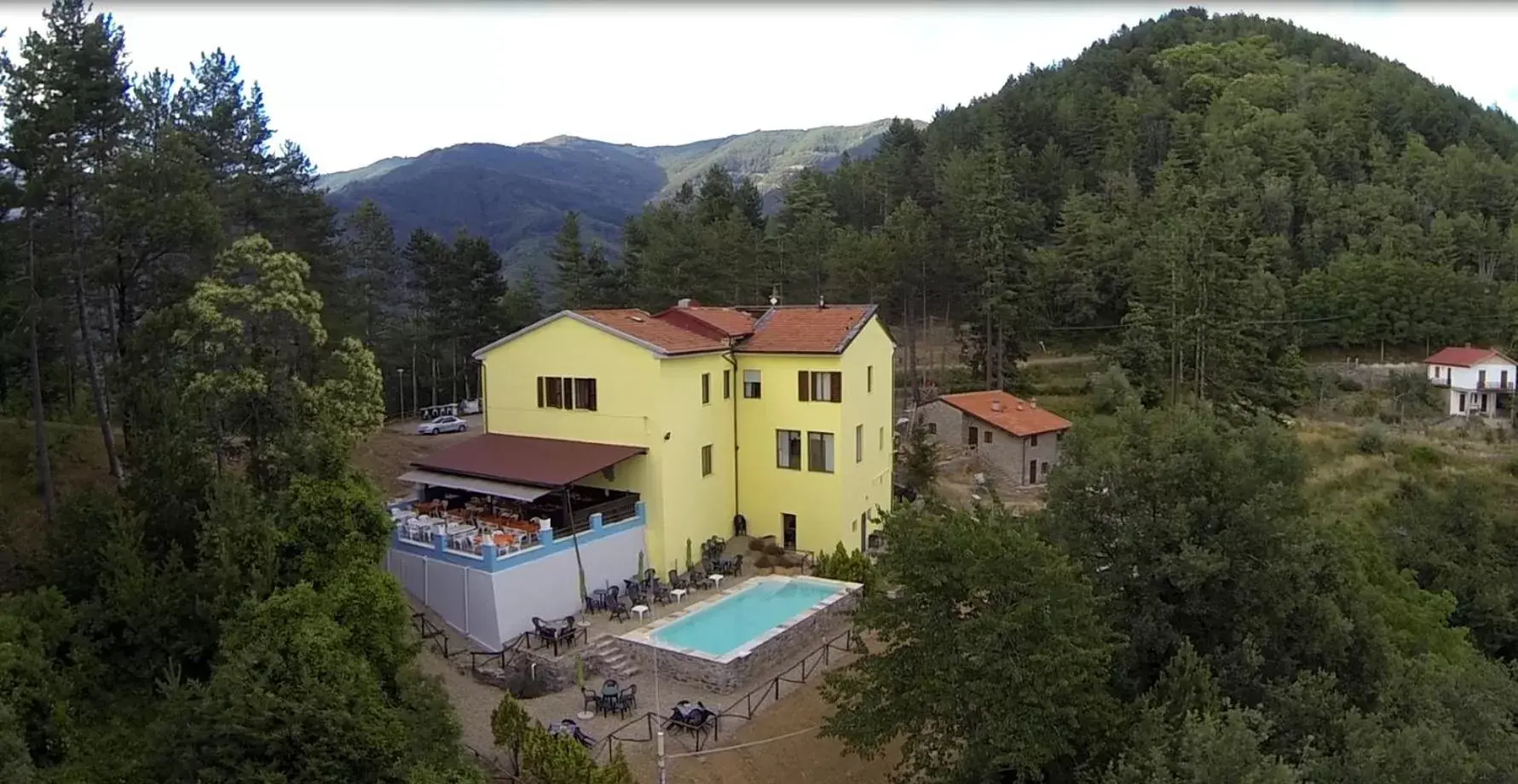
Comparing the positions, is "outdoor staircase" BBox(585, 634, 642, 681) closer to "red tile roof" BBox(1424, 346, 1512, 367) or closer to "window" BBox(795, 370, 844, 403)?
"window" BBox(795, 370, 844, 403)

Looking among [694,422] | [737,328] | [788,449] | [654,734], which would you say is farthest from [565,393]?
[654,734]

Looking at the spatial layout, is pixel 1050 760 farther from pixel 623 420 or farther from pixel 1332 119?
pixel 1332 119

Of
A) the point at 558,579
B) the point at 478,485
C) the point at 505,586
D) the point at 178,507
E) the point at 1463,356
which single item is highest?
the point at 178,507

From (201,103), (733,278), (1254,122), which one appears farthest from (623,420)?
(1254,122)

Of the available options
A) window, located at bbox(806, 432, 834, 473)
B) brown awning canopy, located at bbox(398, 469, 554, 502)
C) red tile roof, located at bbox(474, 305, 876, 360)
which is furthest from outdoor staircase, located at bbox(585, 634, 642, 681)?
window, located at bbox(806, 432, 834, 473)

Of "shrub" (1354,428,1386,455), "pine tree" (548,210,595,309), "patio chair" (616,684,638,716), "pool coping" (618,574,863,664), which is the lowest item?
"shrub" (1354,428,1386,455)

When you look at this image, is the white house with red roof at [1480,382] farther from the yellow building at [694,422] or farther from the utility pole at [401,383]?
the utility pole at [401,383]

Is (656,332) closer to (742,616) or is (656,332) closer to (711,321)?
(711,321)
